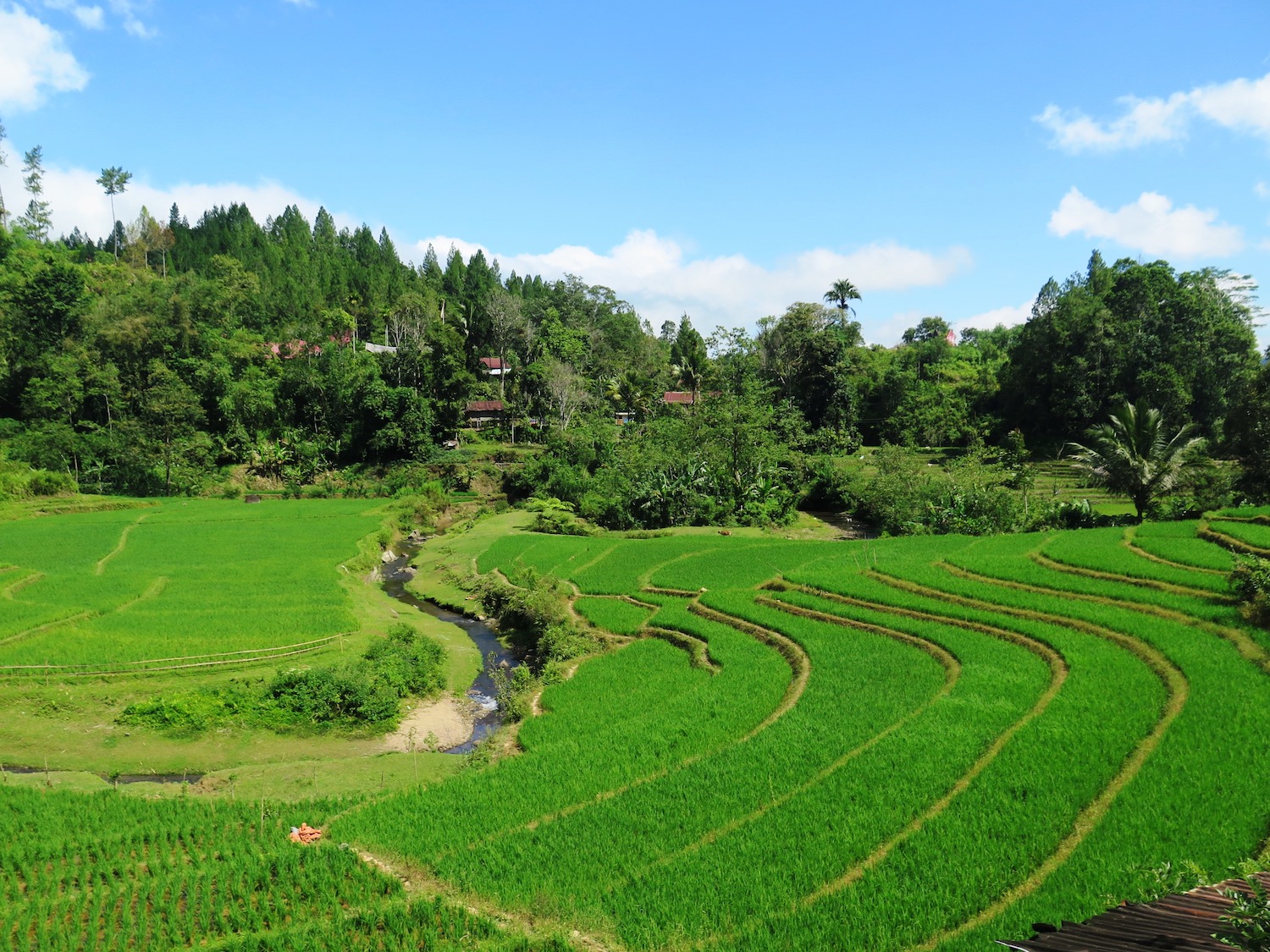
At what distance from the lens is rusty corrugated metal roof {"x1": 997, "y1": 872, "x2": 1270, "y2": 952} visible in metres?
4.62

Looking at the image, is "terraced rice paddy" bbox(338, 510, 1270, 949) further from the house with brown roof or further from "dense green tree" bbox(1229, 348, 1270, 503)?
the house with brown roof

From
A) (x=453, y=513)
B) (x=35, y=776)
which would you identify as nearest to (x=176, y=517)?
(x=453, y=513)

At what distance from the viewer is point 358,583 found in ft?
87.4

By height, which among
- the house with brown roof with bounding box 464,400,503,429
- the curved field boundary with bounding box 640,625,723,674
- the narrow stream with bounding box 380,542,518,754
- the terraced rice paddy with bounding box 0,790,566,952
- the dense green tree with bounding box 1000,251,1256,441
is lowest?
the narrow stream with bounding box 380,542,518,754

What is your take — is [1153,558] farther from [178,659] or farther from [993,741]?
[178,659]

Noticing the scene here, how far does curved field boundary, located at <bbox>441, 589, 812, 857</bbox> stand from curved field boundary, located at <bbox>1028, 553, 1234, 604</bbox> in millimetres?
8076

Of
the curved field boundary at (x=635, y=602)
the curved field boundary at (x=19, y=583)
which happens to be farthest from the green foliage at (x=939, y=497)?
the curved field boundary at (x=19, y=583)

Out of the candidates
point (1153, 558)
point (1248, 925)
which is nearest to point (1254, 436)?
point (1153, 558)

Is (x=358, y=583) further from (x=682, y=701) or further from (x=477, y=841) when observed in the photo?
(x=477, y=841)

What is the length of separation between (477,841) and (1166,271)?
50.0m

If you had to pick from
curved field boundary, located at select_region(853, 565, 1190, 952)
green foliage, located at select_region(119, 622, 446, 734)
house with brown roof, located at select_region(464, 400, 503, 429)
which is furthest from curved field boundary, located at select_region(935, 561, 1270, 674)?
house with brown roof, located at select_region(464, 400, 503, 429)

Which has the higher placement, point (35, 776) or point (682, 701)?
point (682, 701)

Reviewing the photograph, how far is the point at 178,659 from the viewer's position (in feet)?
60.0

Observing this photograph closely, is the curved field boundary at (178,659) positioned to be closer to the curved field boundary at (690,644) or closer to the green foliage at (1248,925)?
the curved field boundary at (690,644)
